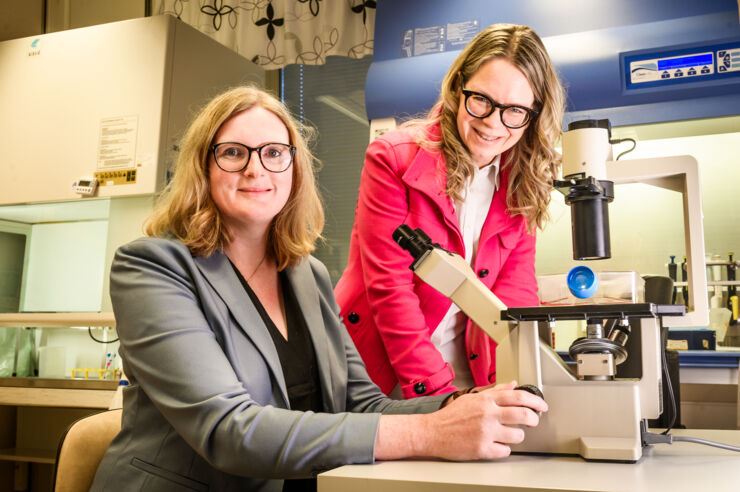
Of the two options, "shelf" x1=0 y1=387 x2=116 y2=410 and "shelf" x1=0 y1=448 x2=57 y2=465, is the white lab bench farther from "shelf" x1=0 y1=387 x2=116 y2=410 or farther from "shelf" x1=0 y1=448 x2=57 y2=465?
"shelf" x1=0 y1=448 x2=57 y2=465

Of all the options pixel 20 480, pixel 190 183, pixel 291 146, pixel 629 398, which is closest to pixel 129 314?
pixel 190 183

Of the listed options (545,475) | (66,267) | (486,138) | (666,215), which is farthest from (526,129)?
(66,267)

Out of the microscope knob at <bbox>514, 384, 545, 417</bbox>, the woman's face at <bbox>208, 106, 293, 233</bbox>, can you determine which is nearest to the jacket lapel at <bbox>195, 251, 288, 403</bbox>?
the woman's face at <bbox>208, 106, 293, 233</bbox>

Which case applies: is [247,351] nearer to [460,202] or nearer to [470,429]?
[470,429]

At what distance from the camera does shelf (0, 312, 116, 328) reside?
9.30 ft

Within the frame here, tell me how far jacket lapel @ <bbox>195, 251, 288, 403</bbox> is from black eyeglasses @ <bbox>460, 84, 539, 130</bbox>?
662mm

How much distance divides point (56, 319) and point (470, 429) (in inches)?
99.0

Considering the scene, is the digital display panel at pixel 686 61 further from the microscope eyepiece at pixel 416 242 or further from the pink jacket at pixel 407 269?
the microscope eyepiece at pixel 416 242

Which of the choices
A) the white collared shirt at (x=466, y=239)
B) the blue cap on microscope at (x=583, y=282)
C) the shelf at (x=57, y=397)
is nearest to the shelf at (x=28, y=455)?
the shelf at (x=57, y=397)

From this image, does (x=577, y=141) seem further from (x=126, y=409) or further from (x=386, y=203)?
(x=126, y=409)

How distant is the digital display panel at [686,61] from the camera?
6.99 ft

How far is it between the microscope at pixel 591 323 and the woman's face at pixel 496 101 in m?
0.41

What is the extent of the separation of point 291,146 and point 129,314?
1.49 ft

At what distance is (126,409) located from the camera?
1.11 metres
